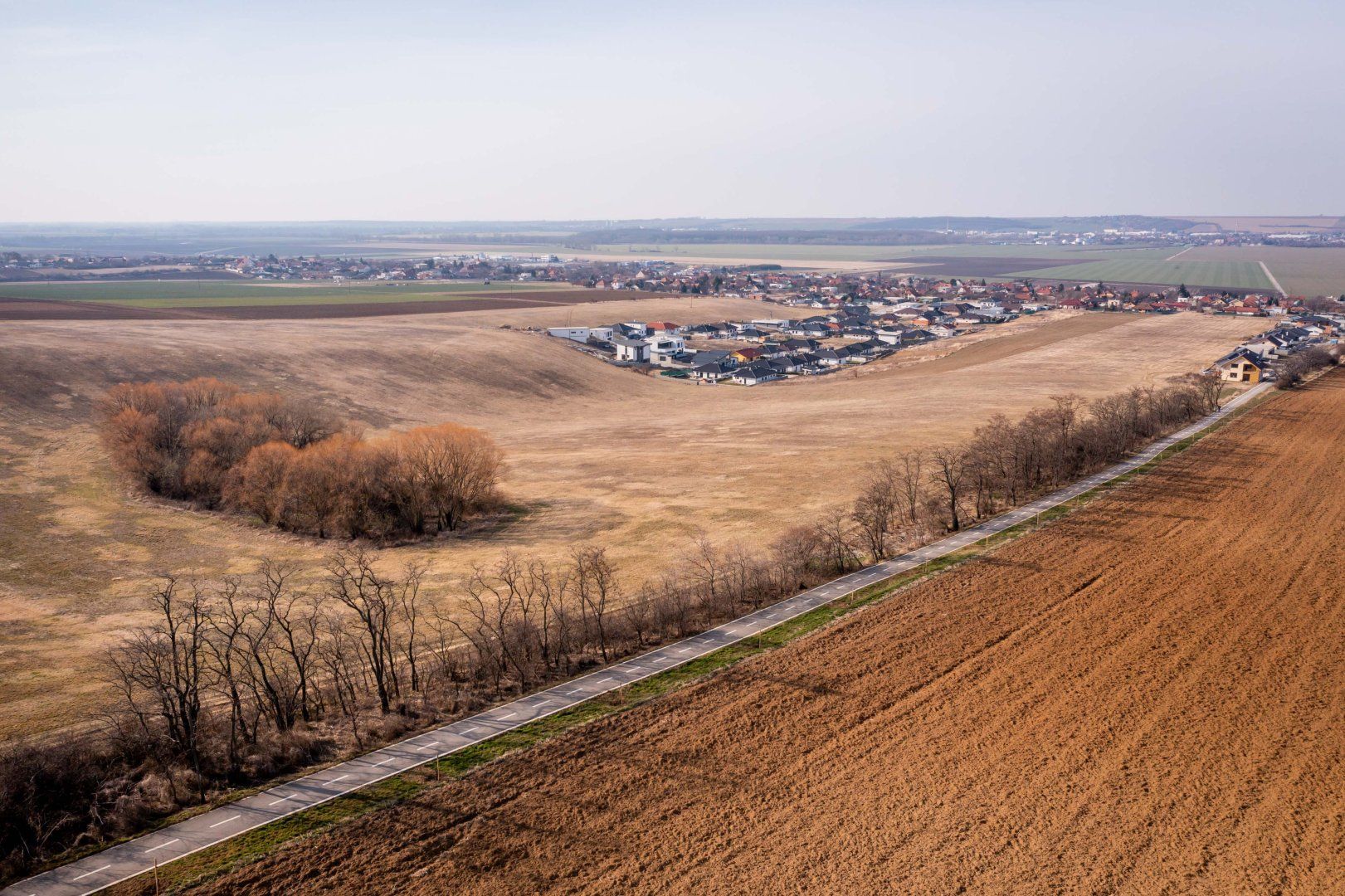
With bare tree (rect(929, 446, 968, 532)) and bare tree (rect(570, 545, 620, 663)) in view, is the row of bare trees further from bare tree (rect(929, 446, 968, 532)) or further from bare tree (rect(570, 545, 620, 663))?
bare tree (rect(570, 545, 620, 663))

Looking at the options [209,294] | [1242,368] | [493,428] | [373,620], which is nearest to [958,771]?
[373,620]

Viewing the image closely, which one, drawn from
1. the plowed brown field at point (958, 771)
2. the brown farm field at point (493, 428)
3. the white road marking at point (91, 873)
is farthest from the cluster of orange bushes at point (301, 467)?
the white road marking at point (91, 873)

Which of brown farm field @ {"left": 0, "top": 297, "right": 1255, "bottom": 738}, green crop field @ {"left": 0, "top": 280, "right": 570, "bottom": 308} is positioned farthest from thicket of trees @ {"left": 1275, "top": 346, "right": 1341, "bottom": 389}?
green crop field @ {"left": 0, "top": 280, "right": 570, "bottom": 308}

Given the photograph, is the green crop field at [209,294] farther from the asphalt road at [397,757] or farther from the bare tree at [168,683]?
the asphalt road at [397,757]

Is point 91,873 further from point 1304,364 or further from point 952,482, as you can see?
point 1304,364

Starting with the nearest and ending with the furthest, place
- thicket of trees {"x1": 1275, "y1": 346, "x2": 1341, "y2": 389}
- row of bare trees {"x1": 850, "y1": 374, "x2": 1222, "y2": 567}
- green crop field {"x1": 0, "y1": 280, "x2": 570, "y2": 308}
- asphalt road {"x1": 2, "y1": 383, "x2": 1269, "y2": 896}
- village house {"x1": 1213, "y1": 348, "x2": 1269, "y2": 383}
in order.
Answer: asphalt road {"x1": 2, "y1": 383, "x2": 1269, "y2": 896}
row of bare trees {"x1": 850, "y1": 374, "x2": 1222, "y2": 567}
thicket of trees {"x1": 1275, "y1": 346, "x2": 1341, "y2": 389}
village house {"x1": 1213, "y1": 348, "x2": 1269, "y2": 383}
green crop field {"x1": 0, "y1": 280, "x2": 570, "y2": 308}

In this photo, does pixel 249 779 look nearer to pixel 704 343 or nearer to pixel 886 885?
pixel 886 885
